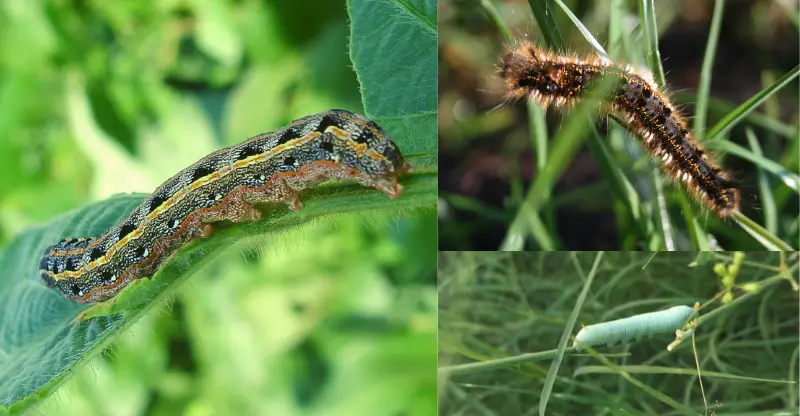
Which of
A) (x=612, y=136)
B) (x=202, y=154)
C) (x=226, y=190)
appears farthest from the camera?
(x=202, y=154)

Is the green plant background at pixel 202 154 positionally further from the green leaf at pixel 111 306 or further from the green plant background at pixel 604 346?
the green plant background at pixel 604 346

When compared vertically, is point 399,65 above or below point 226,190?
above

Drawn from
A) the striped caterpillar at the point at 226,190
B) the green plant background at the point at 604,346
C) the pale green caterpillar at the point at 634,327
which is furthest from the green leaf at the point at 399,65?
the pale green caterpillar at the point at 634,327

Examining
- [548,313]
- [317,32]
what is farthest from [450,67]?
[317,32]

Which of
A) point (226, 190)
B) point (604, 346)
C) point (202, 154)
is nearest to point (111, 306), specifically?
point (226, 190)

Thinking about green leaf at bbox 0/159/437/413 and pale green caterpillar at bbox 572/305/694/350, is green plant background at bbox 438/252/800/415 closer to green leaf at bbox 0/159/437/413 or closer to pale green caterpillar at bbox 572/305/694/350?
pale green caterpillar at bbox 572/305/694/350

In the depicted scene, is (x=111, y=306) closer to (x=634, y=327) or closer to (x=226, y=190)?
(x=226, y=190)

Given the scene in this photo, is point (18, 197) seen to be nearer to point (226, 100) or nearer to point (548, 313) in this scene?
point (226, 100)
